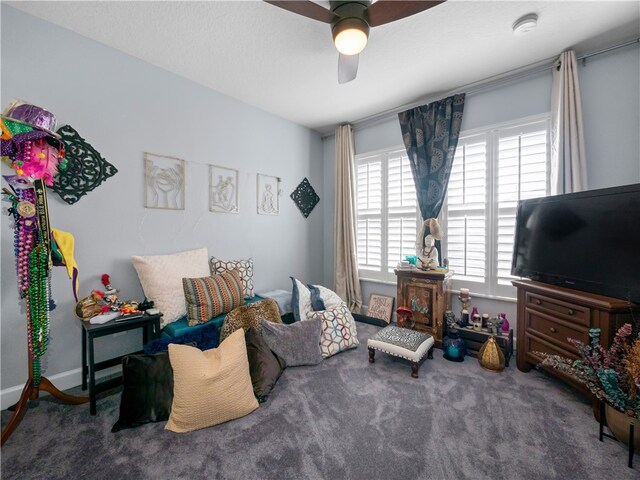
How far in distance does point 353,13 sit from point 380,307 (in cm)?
301

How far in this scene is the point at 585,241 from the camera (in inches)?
73.7

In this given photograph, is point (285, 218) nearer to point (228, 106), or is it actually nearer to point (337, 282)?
point (337, 282)

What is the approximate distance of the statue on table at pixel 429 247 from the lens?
284 cm

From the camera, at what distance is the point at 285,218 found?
3.67 m

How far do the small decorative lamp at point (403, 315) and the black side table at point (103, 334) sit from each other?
2.18 m

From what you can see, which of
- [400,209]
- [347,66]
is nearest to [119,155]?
[347,66]

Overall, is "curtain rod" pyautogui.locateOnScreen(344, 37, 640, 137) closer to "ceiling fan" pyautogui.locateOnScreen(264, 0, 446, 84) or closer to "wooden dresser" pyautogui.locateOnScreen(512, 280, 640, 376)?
"ceiling fan" pyautogui.locateOnScreen(264, 0, 446, 84)

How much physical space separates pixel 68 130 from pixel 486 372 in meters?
3.87

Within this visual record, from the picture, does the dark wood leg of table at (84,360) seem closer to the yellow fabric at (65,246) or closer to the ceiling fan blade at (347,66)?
the yellow fabric at (65,246)

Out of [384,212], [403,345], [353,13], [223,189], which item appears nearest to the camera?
[353,13]

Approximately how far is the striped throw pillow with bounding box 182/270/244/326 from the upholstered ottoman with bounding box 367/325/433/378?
1.32m

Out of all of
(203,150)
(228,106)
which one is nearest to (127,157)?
(203,150)

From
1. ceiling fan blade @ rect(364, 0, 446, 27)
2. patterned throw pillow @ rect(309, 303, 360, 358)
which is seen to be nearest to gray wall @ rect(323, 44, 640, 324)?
patterned throw pillow @ rect(309, 303, 360, 358)

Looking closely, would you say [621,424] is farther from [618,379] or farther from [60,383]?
[60,383]
